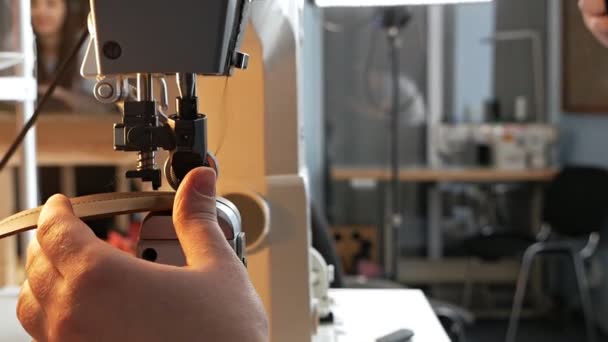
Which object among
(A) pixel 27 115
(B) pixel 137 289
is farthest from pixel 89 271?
(A) pixel 27 115

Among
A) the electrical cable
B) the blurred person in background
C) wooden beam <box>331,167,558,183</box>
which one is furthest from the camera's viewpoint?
wooden beam <box>331,167,558,183</box>

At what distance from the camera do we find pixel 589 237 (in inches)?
162

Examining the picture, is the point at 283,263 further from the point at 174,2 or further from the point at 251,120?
the point at 174,2

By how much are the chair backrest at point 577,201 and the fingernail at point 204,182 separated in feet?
11.8

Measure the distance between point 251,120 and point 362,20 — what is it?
4099 mm

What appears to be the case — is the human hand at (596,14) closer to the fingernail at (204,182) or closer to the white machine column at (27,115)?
the fingernail at (204,182)

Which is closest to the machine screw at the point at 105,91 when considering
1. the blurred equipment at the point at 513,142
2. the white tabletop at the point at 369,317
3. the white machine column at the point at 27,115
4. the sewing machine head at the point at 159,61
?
the sewing machine head at the point at 159,61

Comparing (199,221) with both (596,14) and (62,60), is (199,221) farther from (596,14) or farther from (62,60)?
(62,60)

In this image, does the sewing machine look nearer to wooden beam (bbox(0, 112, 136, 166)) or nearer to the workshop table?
wooden beam (bbox(0, 112, 136, 166))

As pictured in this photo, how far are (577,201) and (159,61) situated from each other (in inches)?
145

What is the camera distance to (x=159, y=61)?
2.04ft

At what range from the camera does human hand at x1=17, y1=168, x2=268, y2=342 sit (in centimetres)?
51

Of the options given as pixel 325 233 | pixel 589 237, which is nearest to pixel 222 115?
pixel 325 233

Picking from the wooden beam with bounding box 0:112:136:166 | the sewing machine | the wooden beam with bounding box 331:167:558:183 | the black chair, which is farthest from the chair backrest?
the sewing machine
